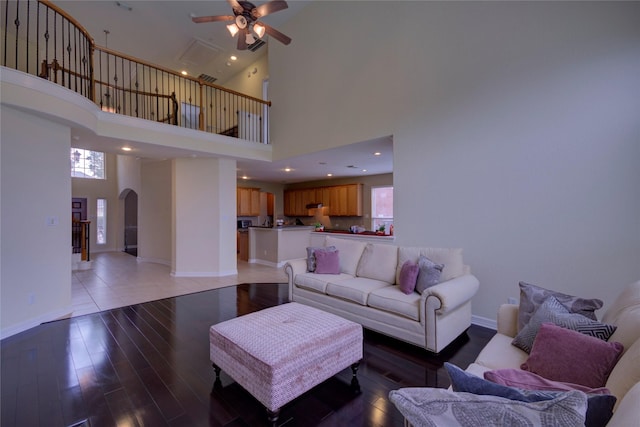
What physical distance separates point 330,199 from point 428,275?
637 centimetres

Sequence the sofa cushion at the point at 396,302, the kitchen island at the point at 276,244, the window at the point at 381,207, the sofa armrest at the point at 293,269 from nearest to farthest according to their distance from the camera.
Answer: the sofa cushion at the point at 396,302
the sofa armrest at the point at 293,269
the kitchen island at the point at 276,244
the window at the point at 381,207

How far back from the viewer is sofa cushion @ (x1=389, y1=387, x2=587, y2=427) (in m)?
0.66

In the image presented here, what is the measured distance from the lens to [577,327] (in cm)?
153

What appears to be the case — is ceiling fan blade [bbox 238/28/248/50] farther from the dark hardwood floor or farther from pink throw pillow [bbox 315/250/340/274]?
the dark hardwood floor

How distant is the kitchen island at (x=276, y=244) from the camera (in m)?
6.91

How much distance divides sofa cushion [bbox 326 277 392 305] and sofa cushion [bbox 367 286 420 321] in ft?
0.29

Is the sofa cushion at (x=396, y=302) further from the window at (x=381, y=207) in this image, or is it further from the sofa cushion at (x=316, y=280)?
the window at (x=381, y=207)

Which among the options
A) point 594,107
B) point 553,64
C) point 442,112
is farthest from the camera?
point 442,112

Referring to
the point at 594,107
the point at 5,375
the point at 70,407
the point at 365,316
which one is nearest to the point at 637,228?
the point at 594,107

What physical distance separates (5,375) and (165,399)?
151 centimetres

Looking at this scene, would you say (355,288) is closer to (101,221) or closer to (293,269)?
(293,269)

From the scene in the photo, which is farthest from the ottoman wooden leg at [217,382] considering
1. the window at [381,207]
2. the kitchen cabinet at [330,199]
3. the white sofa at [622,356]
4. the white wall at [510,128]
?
the kitchen cabinet at [330,199]

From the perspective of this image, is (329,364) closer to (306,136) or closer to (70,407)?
(70,407)

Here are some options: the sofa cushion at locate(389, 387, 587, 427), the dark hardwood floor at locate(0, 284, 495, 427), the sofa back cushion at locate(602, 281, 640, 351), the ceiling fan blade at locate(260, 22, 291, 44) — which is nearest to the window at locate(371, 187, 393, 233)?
the dark hardwood floor at locate(0, 284, 495, 427)
